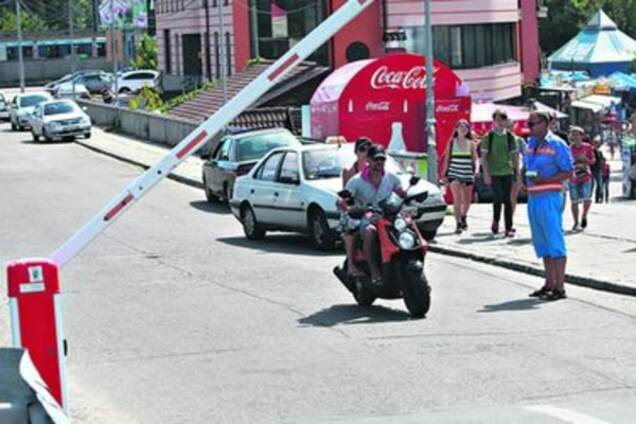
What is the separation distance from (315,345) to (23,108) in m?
48.6

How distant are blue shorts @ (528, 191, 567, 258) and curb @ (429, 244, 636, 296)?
0.86m

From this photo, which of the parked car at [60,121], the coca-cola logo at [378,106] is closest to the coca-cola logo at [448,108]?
the coca-cola logo at [378,106]

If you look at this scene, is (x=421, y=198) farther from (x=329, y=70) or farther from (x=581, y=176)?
(x=329, y=70)

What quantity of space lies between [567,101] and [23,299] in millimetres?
51387

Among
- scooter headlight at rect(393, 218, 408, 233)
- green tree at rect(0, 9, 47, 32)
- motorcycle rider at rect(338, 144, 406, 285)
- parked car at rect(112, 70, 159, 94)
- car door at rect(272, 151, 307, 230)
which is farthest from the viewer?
green tree at rect(0, 9, 47, 32)

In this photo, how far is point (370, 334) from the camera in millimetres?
12438

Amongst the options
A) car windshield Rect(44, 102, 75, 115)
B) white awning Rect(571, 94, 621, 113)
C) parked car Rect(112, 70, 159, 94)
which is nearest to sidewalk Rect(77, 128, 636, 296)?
car windshield Rect(44, 102, 75, 115)

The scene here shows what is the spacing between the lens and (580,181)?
20.6 m

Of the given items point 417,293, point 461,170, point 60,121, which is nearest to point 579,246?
point 461,170

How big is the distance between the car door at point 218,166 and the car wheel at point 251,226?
4846 mm

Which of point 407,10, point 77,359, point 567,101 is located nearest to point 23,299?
point 77,359

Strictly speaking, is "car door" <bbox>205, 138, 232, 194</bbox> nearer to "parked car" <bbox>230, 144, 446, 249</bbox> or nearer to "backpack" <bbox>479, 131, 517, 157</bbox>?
"parked car" <bbox>230, 144, 446, 249</bbox>

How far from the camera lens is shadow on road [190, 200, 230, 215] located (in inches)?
1061

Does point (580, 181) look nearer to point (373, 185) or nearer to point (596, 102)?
point (373, 185)
